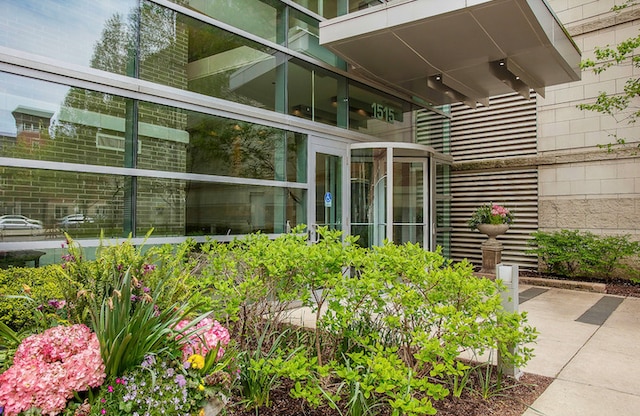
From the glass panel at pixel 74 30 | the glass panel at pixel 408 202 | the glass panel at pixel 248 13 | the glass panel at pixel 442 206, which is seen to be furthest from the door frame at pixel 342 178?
the glass panel at pixel 74 30

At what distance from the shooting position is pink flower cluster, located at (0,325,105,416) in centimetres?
177

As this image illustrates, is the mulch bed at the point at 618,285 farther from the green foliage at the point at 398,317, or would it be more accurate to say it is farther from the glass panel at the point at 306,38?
the glass panel at the point at 306,38

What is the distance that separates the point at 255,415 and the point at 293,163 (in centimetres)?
419

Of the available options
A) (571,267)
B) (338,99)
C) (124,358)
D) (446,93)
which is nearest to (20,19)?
(124,358)

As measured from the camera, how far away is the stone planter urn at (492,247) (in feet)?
29.5

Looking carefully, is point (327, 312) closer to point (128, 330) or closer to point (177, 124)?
point (128, 330)

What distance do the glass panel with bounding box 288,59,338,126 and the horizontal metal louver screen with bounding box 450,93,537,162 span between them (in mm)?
5085

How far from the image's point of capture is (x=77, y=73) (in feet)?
13.3

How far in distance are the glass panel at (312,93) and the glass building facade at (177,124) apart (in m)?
0.02

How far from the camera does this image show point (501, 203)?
33.5 ft

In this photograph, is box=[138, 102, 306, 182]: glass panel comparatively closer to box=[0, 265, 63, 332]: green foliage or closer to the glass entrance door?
the glass entrance door

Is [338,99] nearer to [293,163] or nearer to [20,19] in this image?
[293,163]

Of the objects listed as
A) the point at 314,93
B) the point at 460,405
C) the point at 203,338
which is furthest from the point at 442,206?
the point at 203,338

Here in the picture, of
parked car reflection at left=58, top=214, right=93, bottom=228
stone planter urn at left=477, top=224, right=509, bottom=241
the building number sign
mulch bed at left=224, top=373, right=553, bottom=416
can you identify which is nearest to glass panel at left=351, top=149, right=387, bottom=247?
the building number sign
